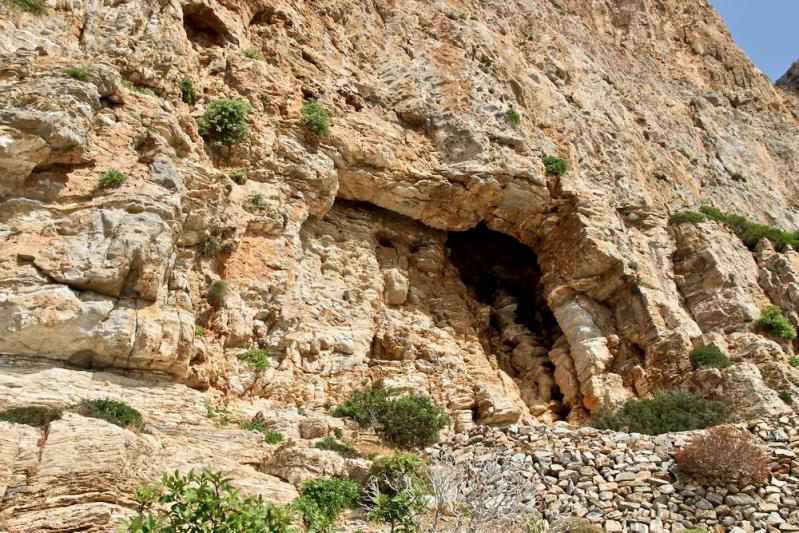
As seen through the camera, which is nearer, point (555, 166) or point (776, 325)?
point (776, 325)

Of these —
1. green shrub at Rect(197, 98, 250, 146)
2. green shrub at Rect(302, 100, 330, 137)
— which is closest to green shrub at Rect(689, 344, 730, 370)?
green shrub at Rect(302, 100, 330, 137)

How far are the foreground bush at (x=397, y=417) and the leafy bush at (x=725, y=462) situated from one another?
502cm

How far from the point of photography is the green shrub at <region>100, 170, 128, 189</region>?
38.1 ft

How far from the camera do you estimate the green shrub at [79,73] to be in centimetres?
1210

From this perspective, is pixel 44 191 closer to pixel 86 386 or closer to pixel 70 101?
pixel 70 101

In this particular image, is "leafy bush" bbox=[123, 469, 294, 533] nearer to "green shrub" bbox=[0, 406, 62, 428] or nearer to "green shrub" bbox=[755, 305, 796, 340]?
"green shrub" bbox=[0, 406, 62, 428]

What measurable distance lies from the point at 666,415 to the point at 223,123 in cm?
1256

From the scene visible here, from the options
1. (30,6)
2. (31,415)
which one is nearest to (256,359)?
(31,415)

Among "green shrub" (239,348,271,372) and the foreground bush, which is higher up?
"green shrub" (239,348,271,372)

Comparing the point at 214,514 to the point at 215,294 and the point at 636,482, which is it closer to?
the point at 215,294

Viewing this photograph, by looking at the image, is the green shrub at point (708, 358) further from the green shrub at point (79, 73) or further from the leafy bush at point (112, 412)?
the green shrub at point (79, 73)

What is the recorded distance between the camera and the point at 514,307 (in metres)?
21.5

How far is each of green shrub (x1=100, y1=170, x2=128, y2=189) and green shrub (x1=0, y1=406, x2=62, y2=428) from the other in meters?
4.46

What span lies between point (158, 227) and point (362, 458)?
5.69 m
